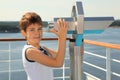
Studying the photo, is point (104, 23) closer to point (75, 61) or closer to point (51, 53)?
point (75, 61)

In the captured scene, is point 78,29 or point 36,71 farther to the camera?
point 36,71

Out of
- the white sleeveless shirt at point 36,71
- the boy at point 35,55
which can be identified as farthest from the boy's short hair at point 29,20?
the white sleeveless shirt at point 36,71

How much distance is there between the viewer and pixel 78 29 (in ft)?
2.92

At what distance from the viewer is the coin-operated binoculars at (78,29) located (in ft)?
2.89

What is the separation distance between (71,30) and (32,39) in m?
0.21

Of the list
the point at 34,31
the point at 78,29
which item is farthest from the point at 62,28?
the point at 34,31

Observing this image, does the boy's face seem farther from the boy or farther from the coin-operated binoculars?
the coin-operated binoculars

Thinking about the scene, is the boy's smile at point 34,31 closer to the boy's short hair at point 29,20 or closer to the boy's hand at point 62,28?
the boy's short hair at point 29,20

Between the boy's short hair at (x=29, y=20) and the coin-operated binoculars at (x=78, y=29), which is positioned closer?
the coin-operated binoculars at (x=78, y=29)

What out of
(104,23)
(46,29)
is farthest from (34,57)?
(104,23)

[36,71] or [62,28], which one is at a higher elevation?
[62,28]


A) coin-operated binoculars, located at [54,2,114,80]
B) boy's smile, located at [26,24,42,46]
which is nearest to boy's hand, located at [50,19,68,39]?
coin-operated binoculars, located at [54,2,114,80]

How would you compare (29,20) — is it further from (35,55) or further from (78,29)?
(78,29)

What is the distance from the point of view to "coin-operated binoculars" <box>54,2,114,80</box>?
0.88 m
